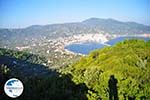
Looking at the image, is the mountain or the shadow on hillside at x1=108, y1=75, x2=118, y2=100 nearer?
the shadow on hillside at x1=108, y1=75, x2=118, y2=100

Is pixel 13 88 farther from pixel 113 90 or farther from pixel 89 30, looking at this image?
pixel 89 30

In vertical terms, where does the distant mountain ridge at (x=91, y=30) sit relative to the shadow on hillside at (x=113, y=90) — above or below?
above

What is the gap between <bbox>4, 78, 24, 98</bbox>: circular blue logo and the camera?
12.5 feet

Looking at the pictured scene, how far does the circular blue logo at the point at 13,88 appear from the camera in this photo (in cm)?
382

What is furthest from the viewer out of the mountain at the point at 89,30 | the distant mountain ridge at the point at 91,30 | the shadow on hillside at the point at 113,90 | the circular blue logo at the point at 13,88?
the distant mountain ridge at the point at 91,30

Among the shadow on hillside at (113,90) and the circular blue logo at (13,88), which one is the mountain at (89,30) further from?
the circular blue logo at (13,88)

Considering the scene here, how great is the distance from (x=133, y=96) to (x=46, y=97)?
3956mm

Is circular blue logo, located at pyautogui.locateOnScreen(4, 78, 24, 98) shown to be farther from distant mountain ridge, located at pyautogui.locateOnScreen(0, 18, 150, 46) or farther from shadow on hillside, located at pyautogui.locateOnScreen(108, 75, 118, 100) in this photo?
distant mountain ridge, located at pyautogui.locateOnScreen(0, 18, 150, 46)

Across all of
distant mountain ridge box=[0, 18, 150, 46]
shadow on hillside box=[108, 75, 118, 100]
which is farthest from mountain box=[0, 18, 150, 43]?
shadow on hillside box=[108, 75, 118, 100]

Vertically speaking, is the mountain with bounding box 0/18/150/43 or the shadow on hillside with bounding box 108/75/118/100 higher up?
the mountain with bounding box 0/18/150/43

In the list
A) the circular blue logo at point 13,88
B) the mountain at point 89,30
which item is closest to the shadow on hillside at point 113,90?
the mountain at point 89,30

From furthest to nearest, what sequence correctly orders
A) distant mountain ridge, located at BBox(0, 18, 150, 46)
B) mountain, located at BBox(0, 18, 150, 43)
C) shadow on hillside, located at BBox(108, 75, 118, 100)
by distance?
distant mountain ridge, located at BBox(0, 18, 150, 46)
mountain, located at BBox(0, 18, 150, 43)
shadow on hillside, located at BBox(108, 75, 118, 100)

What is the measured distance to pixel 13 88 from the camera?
3.91 meters

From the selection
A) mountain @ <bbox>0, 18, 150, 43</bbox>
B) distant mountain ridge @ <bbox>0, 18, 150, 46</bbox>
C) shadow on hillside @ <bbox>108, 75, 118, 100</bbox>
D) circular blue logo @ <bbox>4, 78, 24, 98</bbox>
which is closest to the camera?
circular blue logo @ <bbox>4, 78, 24, 98</bbox>
